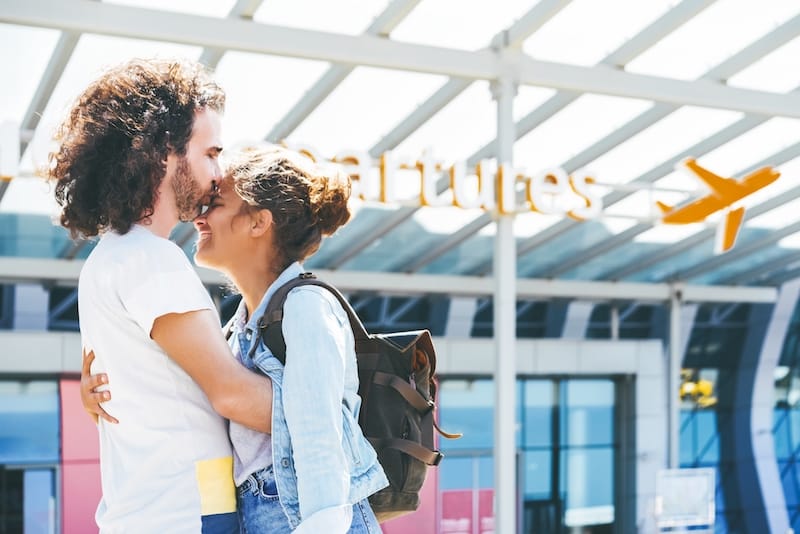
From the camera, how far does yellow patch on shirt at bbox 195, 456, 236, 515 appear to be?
5.61 ft

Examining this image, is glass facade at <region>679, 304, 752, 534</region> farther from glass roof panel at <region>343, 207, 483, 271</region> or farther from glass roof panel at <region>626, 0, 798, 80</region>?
glass roof panel at <region>626, 0, 798, 80</region>

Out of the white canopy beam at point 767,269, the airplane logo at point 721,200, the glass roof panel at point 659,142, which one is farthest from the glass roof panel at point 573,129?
the white canopy beam at point 767,269

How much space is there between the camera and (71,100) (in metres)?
1.80

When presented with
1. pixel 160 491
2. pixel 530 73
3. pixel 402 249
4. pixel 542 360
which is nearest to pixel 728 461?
pixel 542 360

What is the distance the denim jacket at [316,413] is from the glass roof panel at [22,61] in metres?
5.88

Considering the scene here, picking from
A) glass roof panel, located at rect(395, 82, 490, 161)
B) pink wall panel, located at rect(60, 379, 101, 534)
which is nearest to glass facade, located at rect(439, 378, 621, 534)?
pink wall panel, located at rect(60, 379, 101, 534)

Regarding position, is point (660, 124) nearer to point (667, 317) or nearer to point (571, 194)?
point (571, 194)

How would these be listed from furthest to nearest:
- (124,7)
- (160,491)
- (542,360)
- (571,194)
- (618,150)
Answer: (542,360)
(618,150)
(571,194)
(124,7)
(160,491)

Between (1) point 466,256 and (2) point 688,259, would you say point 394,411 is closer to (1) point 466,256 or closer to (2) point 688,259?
(1) point 466,256

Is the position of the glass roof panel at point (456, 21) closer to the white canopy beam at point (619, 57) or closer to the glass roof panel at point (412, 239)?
the white canopy beam at point (619, 57)

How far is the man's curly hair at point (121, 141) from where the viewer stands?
1.71 metres

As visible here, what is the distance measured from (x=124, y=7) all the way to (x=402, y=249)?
5607mm

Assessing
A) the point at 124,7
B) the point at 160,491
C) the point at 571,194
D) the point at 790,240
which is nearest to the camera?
the point at 160,491

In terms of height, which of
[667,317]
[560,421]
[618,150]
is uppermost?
[618,150]
